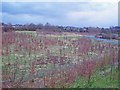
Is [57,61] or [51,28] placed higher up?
[51,28]

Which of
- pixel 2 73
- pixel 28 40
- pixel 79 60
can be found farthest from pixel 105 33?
pixel 2 73

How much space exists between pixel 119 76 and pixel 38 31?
1.49 metres

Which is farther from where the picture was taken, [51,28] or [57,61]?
[51,28]

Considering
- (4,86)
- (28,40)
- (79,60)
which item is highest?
(28,40)

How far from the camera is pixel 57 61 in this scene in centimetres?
402

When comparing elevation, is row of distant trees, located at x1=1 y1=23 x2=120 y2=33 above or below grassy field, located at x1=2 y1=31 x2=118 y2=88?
above

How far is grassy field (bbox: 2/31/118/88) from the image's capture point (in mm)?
3744

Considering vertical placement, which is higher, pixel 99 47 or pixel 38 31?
pixel 38 31

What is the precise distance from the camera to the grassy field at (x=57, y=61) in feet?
12.3

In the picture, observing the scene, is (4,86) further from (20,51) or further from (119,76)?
(119,76)

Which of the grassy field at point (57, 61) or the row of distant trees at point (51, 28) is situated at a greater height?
the row of distant trees at point (51, 28)

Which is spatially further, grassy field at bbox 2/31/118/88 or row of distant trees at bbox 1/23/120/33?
Answer: row of distant trees at bbox 1/23/120/33

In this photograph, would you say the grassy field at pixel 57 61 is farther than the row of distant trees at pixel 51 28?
No

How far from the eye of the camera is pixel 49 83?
11.9 ft
